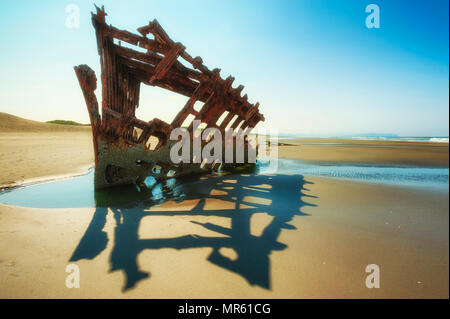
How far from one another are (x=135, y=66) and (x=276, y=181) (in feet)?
18.1

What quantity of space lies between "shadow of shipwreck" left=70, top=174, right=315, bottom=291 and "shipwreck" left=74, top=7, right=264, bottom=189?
877mm

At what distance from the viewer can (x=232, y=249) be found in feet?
7.65

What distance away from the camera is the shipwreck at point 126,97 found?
460cm

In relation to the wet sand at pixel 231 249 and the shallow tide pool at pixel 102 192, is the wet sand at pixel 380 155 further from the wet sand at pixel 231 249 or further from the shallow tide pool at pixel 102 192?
the wet sand at pixel 231 249

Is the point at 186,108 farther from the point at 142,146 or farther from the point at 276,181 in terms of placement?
the point at 276,181

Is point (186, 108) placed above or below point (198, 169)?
above

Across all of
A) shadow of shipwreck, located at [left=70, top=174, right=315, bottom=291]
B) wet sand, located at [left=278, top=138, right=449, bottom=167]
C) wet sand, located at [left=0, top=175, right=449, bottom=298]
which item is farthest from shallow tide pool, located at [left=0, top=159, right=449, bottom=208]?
wet sand, located at [left=278, top=138, right=449, bottom=167]

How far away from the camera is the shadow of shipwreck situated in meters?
2.04

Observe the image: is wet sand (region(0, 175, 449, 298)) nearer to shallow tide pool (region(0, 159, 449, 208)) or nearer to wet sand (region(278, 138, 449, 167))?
shallow tide pool (region(0, 159, 449, 208))

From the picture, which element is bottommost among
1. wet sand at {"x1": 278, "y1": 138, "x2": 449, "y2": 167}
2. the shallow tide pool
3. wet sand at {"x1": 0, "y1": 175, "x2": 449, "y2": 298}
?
wet sand at {"x1": 0, "y1": 175, "x2": 449, "y2": 298}

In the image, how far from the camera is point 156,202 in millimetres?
4117

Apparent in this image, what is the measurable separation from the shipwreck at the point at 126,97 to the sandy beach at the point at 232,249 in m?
1.69
